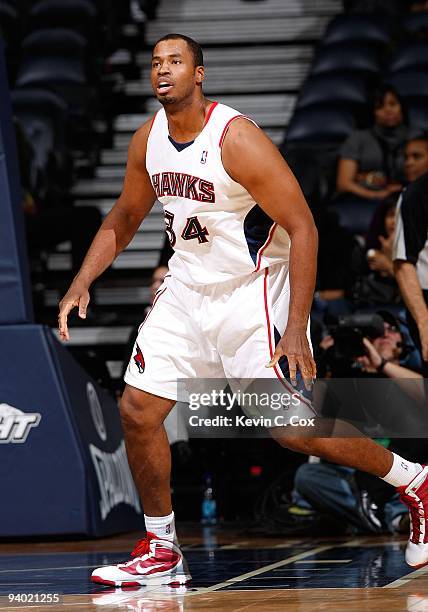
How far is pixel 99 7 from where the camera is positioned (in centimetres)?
1155

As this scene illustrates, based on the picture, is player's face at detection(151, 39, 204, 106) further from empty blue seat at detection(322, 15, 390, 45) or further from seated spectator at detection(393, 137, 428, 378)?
empty blue seat at detection(322, 15, 390, 45)

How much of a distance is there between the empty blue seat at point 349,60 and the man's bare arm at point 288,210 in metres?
6.40

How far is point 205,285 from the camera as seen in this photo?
165 inches

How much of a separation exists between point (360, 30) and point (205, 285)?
271 inches

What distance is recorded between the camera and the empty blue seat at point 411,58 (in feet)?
32.3

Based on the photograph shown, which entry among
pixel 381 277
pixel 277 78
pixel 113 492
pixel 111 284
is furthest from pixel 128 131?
pixel 113 492

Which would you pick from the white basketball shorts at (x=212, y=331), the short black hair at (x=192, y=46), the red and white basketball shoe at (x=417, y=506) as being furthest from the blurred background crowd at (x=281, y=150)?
the short black hair at (x=192, y=46)

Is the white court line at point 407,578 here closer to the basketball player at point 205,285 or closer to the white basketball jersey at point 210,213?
the basketball player at point 205,285

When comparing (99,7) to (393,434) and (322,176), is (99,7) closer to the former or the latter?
(322,176)

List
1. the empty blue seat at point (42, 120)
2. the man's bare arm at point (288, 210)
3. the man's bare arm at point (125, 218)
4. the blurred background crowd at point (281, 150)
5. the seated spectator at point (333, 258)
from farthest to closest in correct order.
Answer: the empty blue seat at point (42, 120)
the seated spectator at point (333, 258)
the blurred background crowd at point (281, 150)
the man's bare arm at point (125, 218)
the man's bare arm at point (288, 210)

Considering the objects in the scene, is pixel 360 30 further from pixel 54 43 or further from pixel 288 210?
pixel 288 210

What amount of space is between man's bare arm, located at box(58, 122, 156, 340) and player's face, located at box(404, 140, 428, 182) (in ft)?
11.4

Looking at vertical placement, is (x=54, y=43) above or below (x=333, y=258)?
above

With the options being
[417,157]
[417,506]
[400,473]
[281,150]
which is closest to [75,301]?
[400,473]
